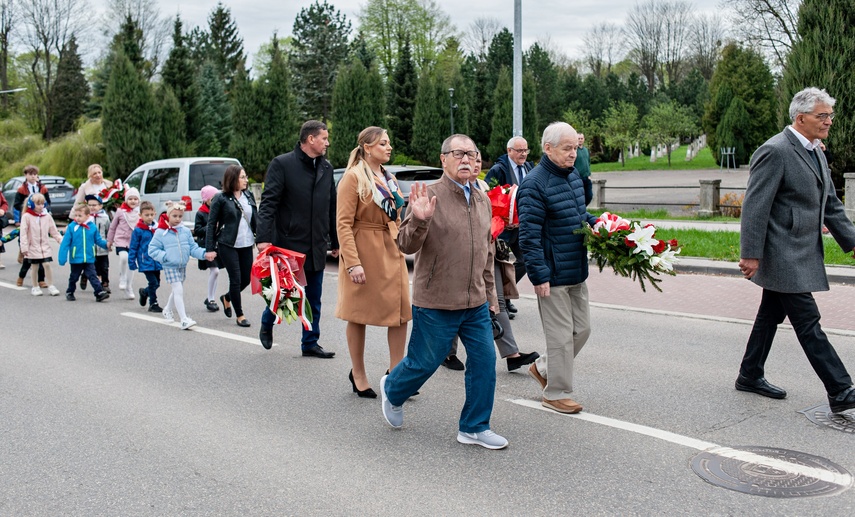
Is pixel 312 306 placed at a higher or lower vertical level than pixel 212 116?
lower

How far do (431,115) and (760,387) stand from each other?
123 feet

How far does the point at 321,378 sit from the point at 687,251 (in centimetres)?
833

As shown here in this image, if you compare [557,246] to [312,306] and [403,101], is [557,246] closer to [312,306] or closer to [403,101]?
[312,306]

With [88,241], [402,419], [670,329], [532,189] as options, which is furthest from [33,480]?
[88,241]

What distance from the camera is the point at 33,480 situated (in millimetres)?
4559

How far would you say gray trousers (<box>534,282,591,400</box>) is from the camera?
5320 mm

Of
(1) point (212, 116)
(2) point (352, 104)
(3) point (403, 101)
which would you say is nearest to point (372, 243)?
(2) point (352, 104)

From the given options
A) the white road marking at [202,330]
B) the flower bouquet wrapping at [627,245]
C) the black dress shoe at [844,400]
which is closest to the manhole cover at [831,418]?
the black dress shoe at [844,400]

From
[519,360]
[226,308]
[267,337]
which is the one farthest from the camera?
[226,308]

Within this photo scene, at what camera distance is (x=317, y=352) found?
7.43 metres

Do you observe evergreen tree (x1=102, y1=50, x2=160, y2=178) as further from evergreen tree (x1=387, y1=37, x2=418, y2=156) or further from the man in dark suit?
the man in dark suit

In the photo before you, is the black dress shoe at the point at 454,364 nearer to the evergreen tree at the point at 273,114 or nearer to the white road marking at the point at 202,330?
the white road marking at the point at 202,330

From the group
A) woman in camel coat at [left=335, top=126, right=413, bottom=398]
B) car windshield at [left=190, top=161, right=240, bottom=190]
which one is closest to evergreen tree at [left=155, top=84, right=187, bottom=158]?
car windshield at [left=190, top=161, right=240, bottom=190]

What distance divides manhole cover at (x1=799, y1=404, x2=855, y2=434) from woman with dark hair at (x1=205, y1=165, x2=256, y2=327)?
575 centimetres
